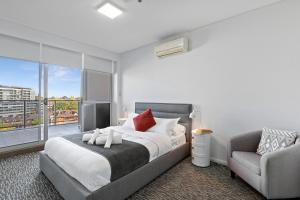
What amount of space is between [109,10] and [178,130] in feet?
8.59

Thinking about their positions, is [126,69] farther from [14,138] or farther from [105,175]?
[105,175]

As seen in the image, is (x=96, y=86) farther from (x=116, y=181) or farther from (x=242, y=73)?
(x=242, y=73)

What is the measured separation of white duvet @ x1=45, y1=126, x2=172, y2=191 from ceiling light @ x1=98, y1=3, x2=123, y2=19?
2189mm

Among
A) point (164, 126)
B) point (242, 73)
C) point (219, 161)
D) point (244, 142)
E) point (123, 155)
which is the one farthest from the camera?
point (164, 126)

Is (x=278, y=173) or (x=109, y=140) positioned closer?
(x=278, y=173)

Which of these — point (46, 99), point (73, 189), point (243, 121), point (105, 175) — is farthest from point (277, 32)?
point (46, 99)

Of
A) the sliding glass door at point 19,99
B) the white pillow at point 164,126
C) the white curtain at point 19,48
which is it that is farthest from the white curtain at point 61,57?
the white pillow at point 164,126

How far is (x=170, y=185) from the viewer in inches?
87.0

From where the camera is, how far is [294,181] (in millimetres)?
1785

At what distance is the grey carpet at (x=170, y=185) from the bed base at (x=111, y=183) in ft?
0.39

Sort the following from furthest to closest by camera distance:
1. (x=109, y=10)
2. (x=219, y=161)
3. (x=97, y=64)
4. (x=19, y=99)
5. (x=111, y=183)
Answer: (x=97, y=64) < (x=19, y=99) < (x=219, y=161) < (x=109, y=10) < (x=111, y=183)

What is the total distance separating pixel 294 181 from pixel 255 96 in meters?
1.31

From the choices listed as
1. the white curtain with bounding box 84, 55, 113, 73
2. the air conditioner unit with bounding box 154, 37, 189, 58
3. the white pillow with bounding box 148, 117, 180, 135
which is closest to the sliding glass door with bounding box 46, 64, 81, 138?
the white curtain with bounding box 84, 55, 113, 73

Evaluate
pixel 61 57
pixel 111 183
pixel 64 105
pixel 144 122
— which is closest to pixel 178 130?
pixel 144 122
